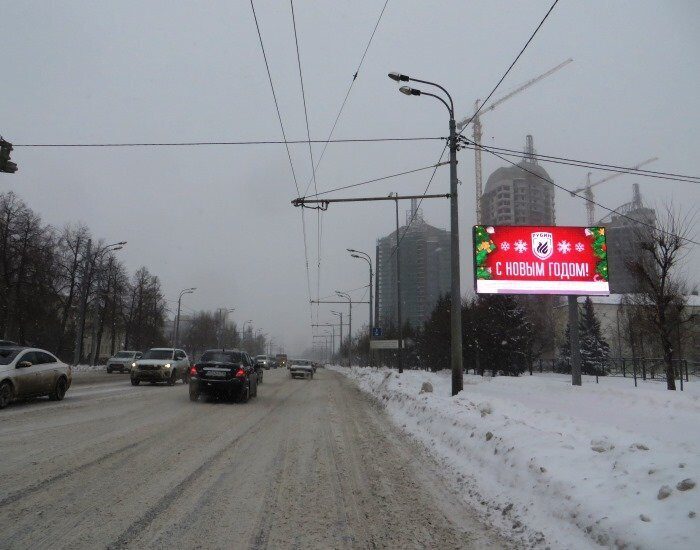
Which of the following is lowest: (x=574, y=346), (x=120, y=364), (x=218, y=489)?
(x=218, y=489)

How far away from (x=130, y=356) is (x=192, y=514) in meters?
37.8

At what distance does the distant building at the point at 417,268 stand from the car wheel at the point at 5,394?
1378 inches

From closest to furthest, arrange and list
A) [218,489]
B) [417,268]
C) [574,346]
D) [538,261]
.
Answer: [218,489], [574,346], [538,261], [417,268]

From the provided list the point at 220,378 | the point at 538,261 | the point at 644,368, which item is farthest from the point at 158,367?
the point at 644,368

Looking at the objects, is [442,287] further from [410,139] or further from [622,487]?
[622,487]

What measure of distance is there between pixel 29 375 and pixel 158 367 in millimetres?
9572

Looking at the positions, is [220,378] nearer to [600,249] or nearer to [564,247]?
[564,247]

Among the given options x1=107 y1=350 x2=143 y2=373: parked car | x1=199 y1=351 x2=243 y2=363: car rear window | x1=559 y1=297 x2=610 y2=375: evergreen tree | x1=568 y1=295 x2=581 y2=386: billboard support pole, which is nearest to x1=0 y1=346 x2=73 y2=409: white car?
x1=199 y1=351 x2=243 y2=363: car rear window

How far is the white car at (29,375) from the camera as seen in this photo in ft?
40.3

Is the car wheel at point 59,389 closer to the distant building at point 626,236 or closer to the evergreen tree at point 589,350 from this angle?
the distant building at point 626,236

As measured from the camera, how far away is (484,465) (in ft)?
21.8

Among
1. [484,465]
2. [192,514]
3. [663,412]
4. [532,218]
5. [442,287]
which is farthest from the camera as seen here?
[532,218]

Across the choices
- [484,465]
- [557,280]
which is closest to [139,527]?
[484,465]

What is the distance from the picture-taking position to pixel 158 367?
22.5 meters
